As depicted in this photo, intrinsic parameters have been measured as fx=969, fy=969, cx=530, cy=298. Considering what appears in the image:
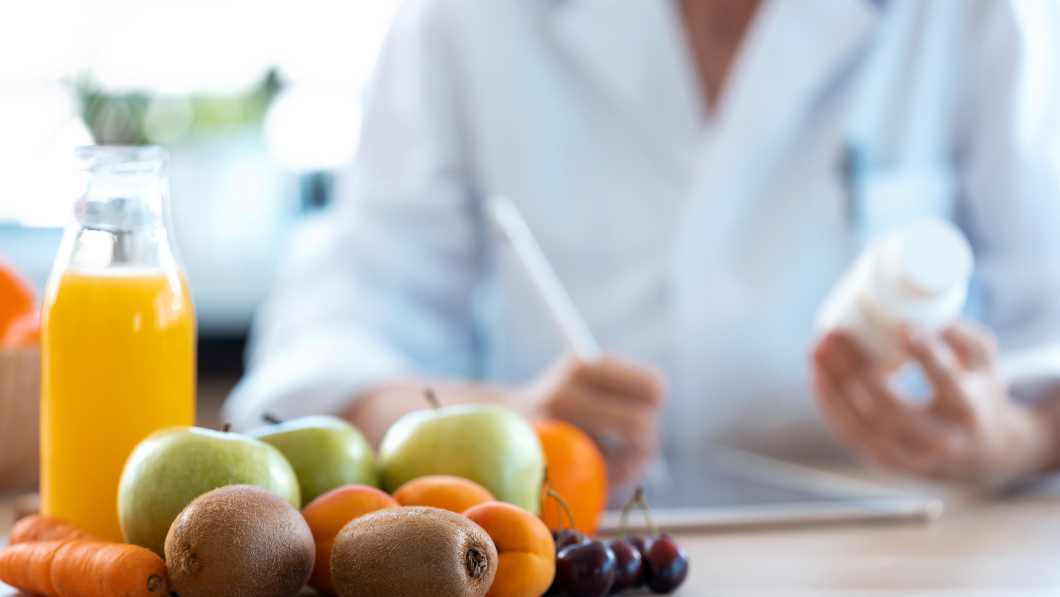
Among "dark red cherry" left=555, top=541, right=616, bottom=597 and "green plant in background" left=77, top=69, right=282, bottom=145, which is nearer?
"dark red cherry" left=555, top=541, right=616, bottom=597

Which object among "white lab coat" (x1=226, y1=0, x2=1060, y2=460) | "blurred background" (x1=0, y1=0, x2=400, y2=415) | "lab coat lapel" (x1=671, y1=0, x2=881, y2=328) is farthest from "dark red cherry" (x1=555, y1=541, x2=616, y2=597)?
"blurred background" (x1=0, y1=0, x2=400, y2=415)

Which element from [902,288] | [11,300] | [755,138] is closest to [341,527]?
[902,288]

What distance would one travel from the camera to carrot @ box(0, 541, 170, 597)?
454 mm

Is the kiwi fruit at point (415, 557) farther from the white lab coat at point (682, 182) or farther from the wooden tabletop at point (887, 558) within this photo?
the white lab coat at point (682, 182)

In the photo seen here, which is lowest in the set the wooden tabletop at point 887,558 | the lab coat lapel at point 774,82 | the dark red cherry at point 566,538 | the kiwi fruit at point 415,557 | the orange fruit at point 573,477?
the wooden tabletop at point 887,558

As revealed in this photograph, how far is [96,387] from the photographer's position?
0.58m

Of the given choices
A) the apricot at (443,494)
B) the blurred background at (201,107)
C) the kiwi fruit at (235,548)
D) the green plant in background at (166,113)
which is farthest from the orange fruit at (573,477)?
the green plant in background at (166,113)

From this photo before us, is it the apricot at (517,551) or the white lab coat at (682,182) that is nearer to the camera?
the apricot at (517,551)

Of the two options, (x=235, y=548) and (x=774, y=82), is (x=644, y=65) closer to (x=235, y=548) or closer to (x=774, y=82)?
(x=774, y=82)

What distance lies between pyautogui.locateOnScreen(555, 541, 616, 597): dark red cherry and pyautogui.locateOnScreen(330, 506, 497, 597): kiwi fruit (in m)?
0.07

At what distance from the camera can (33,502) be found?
2.49ft

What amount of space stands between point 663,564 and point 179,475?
26cm

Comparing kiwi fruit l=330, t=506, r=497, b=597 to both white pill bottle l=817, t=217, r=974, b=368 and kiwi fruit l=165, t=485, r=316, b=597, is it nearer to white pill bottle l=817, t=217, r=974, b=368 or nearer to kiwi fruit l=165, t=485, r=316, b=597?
kiwi fruit l=165, t=485, r=316, b=597

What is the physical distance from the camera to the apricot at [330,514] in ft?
1.61
